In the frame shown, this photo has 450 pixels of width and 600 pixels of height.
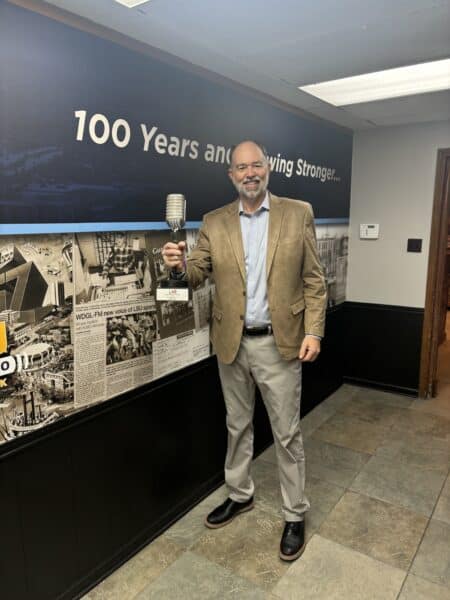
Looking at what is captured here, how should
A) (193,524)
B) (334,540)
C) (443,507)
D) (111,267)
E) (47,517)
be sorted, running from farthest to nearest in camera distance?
(443,507), (193,524), (334,540), (111,267), (47,517)

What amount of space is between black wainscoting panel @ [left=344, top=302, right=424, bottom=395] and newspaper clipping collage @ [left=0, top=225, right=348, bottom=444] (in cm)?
232

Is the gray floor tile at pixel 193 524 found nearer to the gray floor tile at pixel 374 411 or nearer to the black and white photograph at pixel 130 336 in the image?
the black and white photograph at pixel 130 336

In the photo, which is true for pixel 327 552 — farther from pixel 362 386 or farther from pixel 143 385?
pixel 362 386

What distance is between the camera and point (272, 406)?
2.14 m

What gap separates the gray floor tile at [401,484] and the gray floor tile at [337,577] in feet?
1.76

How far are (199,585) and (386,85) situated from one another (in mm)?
2777

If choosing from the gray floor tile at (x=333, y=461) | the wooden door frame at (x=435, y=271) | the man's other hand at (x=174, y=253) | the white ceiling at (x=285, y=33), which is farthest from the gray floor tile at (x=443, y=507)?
the white ceiling at (x=285, y=33)

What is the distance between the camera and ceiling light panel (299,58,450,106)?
2.42 meters

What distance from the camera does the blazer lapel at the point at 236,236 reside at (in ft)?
6.77

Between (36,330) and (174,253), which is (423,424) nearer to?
(174,253)

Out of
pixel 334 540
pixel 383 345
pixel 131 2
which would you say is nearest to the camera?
pixel 131 2

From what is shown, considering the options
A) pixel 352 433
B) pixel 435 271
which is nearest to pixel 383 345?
pixel 435 271

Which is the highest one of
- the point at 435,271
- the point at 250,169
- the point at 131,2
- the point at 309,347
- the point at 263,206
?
the point at 131,2

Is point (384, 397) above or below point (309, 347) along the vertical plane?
below
